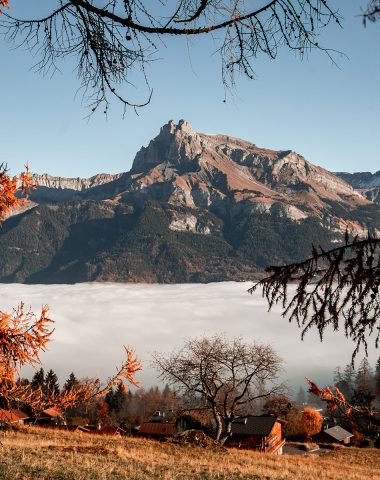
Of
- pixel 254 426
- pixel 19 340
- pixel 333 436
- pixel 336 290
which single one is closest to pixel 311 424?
pixel 333 436

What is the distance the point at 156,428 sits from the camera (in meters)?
52.2

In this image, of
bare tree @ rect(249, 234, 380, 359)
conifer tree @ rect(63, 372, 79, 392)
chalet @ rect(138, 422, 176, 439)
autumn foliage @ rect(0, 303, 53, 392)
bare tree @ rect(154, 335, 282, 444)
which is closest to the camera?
bare tree @ rect(249, 234, 380, 359)

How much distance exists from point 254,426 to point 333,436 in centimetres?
2345

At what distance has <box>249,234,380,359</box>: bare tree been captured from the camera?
468 cm

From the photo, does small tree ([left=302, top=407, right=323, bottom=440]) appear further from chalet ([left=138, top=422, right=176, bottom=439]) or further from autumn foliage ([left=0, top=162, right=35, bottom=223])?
autumn foliage ([left=0, top=162, right=35, bottom=223])

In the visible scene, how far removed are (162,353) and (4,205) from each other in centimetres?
3134

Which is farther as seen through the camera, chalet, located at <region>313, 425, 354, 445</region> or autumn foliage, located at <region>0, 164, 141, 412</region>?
chalet, located at <region>313, 425, 354, 445</region>

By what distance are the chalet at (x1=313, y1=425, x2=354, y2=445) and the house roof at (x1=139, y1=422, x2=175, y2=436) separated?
92.4 ft

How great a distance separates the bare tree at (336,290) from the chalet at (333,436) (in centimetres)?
7002

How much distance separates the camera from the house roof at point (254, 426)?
160ft

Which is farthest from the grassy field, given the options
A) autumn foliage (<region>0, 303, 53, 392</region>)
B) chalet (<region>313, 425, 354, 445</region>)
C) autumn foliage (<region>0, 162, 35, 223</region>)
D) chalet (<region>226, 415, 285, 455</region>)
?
chalet (<region>313, 425, 354, 445</region>)

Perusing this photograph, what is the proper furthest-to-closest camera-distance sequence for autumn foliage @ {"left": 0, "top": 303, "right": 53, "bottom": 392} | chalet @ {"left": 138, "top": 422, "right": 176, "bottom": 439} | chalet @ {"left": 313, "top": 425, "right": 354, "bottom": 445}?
1. chalet @ {"left": 313, "top": 425, "right": 354, "bottom": 445}
2. chalet @ {"left": 138, "top": 422, "right": 176, "bottom": 439}
3. autumn foliage @ {"left": 0, "top": 303, "right": 53, "bottom": 392}

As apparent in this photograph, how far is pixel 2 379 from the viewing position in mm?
7875

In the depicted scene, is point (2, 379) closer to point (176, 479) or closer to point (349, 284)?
point (349, 284)
